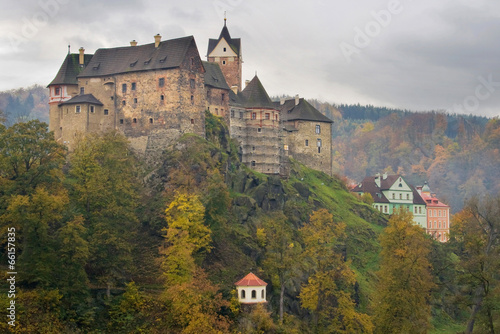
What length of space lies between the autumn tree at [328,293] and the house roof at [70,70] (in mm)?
32896

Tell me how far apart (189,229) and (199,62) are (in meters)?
23.5

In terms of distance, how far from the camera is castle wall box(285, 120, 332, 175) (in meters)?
98.5

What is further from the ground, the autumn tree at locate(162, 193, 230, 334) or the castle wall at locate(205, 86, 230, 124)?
the castle wall at locate(205, 86, 230, 124)

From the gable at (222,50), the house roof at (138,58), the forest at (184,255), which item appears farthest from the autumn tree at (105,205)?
the gable at (222,50)

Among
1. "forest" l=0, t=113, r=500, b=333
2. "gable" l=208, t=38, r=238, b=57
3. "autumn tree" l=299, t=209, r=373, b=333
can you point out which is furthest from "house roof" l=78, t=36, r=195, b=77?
"autumn tree" l=299, t=209, r=373, b=333

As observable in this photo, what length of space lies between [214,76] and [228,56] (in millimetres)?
7934

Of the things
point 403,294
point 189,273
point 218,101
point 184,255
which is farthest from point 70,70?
point 403,294

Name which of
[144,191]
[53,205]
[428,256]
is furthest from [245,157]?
[53,205]

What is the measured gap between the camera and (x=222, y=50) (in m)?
93.4

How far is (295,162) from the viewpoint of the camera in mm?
94938

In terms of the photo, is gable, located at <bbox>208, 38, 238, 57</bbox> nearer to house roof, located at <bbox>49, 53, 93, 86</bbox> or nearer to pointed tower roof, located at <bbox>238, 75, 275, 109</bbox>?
pointed tower roof, located at <bbox>238, 75, 275, 109</bbox>

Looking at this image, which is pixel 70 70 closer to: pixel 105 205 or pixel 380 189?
pixel 105 205

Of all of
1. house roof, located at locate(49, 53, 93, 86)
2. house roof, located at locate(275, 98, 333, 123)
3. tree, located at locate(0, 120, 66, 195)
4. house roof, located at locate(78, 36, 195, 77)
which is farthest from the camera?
house roof, located at locate(275, 98, 333, 123)

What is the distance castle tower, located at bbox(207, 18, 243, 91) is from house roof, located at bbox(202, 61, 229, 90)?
348 centimetres
